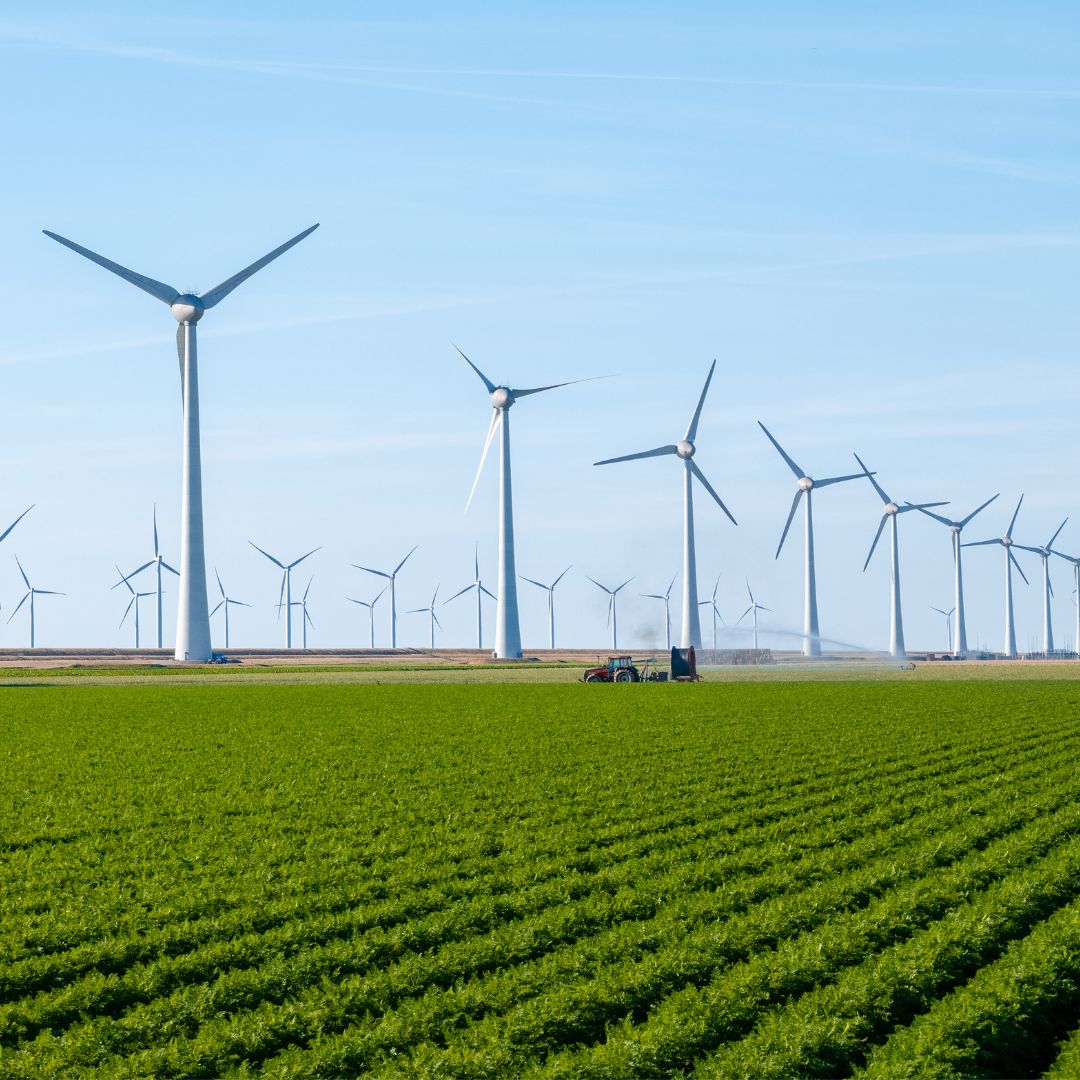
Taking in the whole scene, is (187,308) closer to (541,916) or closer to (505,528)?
(505,528)

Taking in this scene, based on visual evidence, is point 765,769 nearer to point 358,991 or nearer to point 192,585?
point 358,991

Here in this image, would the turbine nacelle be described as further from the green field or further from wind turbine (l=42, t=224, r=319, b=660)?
the green field

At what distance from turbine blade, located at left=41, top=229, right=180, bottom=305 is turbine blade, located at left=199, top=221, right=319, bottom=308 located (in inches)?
110

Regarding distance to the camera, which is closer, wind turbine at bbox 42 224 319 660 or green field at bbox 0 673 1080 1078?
green field at bbox 0 673 1080 1078

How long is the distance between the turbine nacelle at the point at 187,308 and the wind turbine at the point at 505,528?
29.8m

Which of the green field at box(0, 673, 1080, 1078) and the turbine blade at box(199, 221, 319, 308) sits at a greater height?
the turbine blade at box(199, 221, 319, 308)

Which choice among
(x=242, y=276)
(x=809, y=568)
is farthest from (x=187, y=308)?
(x=809, y=568)

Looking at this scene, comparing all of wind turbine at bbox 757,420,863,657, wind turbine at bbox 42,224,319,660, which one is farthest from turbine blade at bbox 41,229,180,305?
wind turbine at bbox 757,420,863,657

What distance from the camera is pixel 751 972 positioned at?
14.5 metres

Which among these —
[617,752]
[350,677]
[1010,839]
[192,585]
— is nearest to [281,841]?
[1010,839]

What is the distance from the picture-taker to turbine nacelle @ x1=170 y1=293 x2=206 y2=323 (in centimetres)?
11331

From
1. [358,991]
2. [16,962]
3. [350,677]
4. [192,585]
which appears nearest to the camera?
[358,991]

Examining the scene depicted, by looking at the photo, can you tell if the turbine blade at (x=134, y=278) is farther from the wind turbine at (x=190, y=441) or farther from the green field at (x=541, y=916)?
the green field at (x=541, y=916)

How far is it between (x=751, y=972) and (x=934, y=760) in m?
23.1
